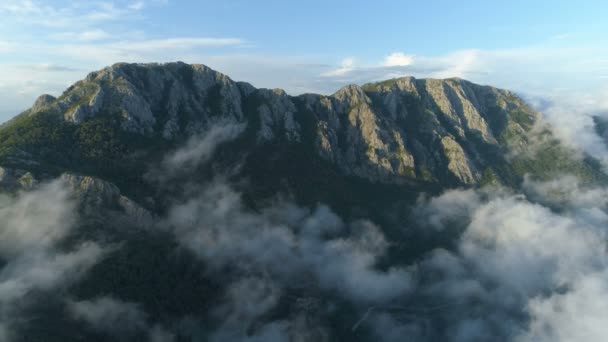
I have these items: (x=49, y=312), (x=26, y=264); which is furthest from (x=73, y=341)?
(x=26, y=264)

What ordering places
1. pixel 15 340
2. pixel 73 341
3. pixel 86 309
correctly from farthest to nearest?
pixel 86 309 < pixel 73 341 < pixel 15 340

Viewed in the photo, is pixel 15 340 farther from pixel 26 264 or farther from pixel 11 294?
pixel 26 264

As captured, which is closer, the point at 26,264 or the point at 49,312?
the point at 49,312

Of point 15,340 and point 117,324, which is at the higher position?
point 15,340


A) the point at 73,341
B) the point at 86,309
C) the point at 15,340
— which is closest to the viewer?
the point at 15,340

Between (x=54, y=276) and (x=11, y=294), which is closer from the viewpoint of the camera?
(x=11, y=294)

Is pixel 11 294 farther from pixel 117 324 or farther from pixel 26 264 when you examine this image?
pixel 117 324

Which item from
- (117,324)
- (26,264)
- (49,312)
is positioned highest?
(26,264)

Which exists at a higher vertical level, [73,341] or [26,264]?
[26,264]

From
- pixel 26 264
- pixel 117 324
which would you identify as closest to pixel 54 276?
pixel 26 264
